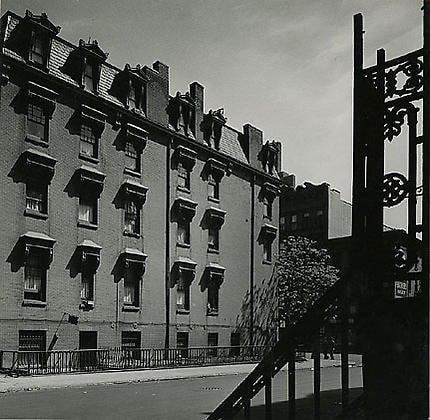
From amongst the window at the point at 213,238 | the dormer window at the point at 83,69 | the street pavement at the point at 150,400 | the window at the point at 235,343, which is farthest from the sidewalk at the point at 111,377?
the dormer window at the point at 83,69

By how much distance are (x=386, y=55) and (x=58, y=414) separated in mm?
6834

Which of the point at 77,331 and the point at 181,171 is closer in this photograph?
the point at 77,331

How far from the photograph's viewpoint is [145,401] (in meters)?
10.7

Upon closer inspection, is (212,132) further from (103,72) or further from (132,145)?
(103,72)

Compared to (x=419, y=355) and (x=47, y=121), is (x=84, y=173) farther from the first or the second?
(x=419, y=355)

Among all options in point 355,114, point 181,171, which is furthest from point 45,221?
point 355,114

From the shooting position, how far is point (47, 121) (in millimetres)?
17703

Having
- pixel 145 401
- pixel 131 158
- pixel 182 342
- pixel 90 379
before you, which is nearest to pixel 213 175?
pixel 131 158

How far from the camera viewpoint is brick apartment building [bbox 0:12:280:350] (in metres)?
16.9

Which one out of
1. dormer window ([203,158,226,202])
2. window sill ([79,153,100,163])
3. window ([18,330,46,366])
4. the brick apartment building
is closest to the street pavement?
window ([18,330,46,366])

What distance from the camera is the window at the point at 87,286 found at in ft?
61.2

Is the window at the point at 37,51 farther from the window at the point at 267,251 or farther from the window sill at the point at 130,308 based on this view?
the window at the point at 267,251

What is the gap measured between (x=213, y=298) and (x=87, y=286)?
21.3 feet

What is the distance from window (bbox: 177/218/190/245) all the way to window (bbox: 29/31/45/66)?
773cm
